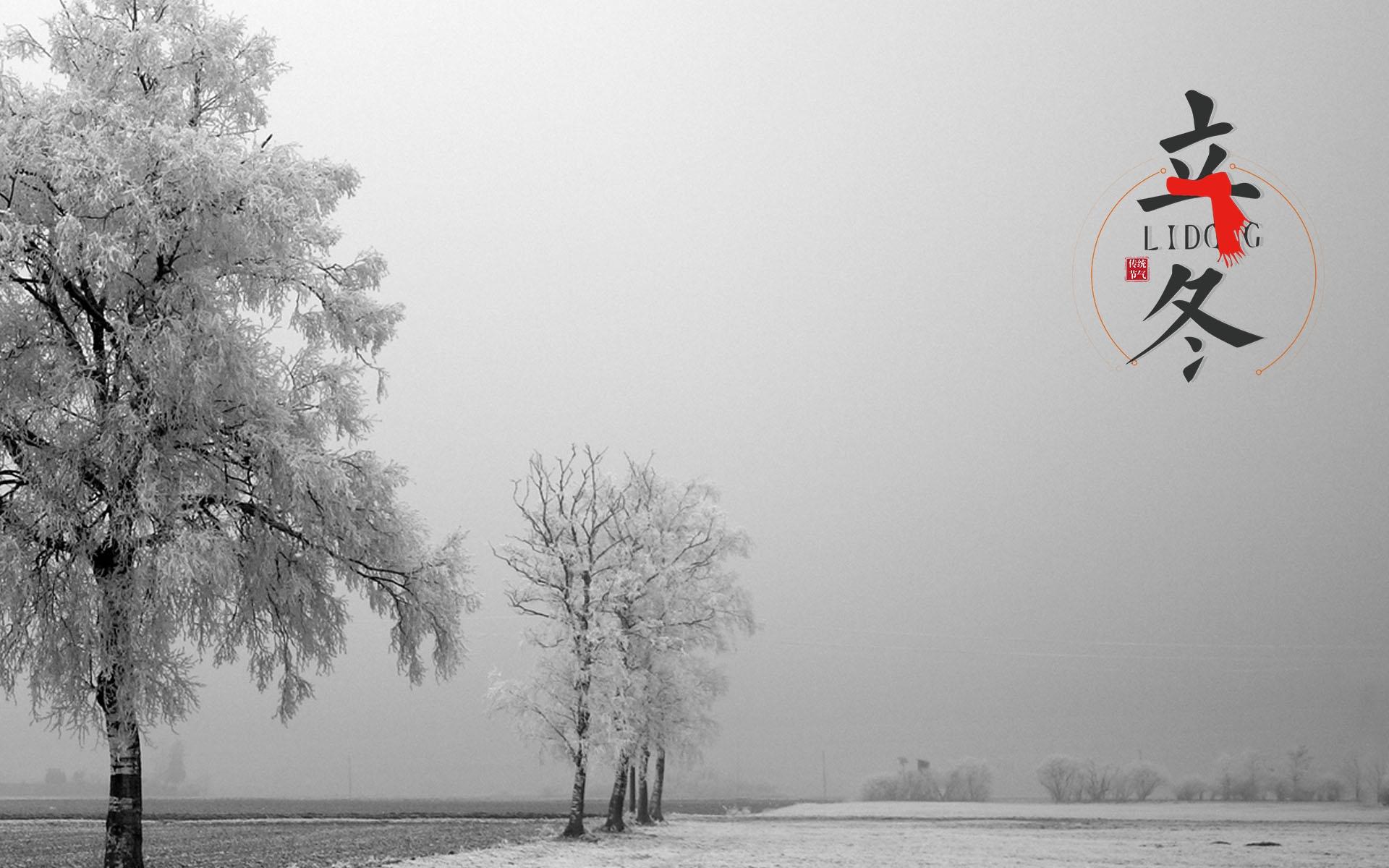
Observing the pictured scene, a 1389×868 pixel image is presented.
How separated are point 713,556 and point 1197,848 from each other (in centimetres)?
2018

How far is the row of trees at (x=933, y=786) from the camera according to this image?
12156cm

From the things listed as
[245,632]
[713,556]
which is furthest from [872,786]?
[245,632]

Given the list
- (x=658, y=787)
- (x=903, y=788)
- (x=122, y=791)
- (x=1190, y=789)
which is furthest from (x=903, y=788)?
(x=122, y=791)

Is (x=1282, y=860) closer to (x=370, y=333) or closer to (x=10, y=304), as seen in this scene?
(x=370, y=333)

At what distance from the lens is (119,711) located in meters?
15.6

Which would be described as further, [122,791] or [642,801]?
[642,801]

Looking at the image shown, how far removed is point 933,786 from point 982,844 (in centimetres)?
9443

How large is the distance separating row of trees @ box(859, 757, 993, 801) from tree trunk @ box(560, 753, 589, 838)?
93.0 m

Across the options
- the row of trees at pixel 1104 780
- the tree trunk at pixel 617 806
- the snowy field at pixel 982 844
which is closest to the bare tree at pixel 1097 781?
the row of trees at pixel 1104 780

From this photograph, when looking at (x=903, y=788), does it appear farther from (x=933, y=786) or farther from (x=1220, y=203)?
(x=1220, y=203)

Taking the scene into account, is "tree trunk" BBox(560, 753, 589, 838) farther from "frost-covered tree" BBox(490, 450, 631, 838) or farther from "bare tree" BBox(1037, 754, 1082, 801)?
"bare tree" BBox(1037, 754, 1082, 801)

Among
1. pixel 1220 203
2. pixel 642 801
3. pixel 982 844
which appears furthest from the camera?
pixel 642 801

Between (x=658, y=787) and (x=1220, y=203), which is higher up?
(x=1220, y=203)

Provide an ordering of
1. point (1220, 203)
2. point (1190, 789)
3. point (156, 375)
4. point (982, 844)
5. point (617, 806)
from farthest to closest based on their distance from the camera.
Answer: point (1190, 789)
point (617, 806)
point (982, 844)
point (1220, 203)
point (156, 375)
